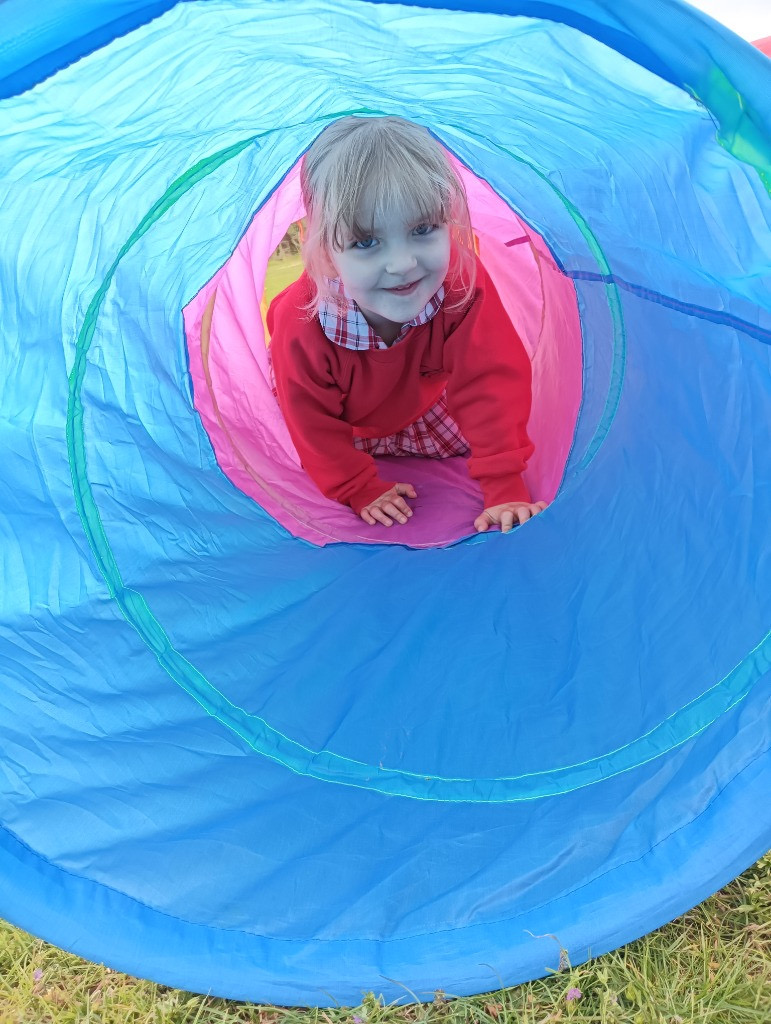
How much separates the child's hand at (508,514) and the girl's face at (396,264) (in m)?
0.56

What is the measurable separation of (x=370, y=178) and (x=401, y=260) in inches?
6.4

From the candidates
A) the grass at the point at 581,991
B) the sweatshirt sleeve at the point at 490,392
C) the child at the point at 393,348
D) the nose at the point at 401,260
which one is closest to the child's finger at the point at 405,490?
the child at the point at 393,348

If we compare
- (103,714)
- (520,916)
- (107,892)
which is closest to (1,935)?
(107,892)

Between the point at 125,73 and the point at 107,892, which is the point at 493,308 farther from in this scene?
the point at 107,892

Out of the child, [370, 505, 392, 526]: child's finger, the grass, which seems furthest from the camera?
[370, 505, 392, 526]: child's finger

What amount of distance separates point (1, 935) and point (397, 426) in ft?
4.92

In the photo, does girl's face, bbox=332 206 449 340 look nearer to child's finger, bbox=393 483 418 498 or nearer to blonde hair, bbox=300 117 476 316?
blonde hair, bbox=300 117 476 316

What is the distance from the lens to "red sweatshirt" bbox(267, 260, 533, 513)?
2344mm

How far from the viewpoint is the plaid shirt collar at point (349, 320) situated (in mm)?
2254

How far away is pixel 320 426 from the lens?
7.82 feet

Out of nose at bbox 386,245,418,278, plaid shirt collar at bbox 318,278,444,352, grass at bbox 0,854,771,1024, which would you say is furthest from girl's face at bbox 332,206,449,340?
grass at bbox 0,854,771,1024

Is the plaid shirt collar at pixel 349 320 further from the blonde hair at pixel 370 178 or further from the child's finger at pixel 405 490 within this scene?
the child's finger at pixel 405 490

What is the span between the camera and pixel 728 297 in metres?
1.68

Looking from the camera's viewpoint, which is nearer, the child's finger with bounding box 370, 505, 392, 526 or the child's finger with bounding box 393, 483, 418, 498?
the child's finger with bounding box 370, 505, 392, 526
